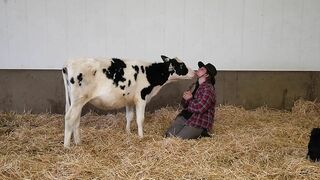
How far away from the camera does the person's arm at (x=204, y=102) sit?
569 cm

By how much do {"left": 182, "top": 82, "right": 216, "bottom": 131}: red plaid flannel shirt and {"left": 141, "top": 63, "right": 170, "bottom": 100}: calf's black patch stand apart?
2.54 feet

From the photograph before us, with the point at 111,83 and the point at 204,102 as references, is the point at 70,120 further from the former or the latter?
the point at 204,102

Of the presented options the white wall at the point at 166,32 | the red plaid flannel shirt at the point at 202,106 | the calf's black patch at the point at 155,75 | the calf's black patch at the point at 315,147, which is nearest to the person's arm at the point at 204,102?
the red plaid flannel shirt at the point at 202,106

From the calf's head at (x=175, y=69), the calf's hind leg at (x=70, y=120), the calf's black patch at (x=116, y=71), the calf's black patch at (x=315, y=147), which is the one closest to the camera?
the calf's black patch at (x=315, y=147)

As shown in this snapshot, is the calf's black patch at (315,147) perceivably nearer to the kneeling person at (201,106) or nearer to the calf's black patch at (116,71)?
the kneeling person at (201,106)

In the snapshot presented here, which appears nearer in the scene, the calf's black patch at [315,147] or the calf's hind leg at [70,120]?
the calf's black patch at [315,147]

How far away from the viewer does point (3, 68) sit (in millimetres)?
7883

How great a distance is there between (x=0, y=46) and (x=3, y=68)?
1.64 ft

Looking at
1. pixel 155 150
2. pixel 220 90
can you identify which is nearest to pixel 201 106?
pixel 155 150

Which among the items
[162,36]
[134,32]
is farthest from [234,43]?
[134,32]

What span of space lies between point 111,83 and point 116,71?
223 mm

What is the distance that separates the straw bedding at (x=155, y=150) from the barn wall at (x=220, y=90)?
1.64ft

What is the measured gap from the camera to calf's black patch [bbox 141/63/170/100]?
20.2 ft

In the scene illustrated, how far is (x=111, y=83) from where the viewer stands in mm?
5641
